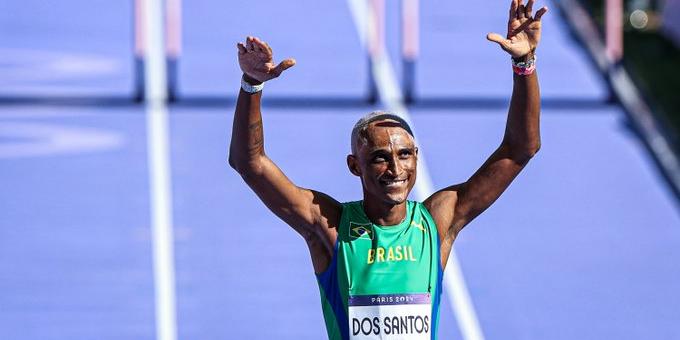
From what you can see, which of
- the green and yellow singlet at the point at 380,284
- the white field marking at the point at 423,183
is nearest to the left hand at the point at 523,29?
the green and yellow singlet at the point at 380,284

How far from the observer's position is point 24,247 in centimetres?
939

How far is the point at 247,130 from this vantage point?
418 cm

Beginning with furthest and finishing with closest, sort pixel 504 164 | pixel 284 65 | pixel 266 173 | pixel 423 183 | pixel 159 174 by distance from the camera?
pixel 159 174, pixel 423 183, pixel 504 164, pixel 266 173, pixel 284 65

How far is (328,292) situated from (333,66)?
27.7ft

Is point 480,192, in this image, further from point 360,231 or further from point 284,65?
point 284,65

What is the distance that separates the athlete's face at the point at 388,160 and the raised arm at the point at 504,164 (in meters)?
0.29

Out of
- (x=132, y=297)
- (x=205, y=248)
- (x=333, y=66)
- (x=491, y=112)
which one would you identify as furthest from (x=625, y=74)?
(x=132, y=297)

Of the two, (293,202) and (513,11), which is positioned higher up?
(513,11)

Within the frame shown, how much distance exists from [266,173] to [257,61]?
36cm

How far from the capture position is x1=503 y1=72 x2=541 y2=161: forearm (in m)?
4.38

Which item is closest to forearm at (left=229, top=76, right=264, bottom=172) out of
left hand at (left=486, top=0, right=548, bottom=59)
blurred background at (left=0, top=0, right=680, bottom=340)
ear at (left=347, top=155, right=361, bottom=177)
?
ear at (left=347, top=155, right=361, bottom=177)

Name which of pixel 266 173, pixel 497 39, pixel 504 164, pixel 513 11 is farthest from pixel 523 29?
pixel 266 173

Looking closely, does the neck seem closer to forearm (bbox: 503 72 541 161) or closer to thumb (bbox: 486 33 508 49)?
forearm (bbox: 503 72 541 161)

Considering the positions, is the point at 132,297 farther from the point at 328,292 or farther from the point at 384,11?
the point at 384,11
